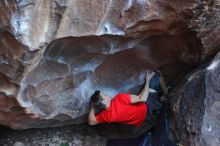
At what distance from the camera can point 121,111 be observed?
9.51 feet

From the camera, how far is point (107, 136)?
3.51 m

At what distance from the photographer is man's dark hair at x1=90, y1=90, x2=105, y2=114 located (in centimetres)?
291

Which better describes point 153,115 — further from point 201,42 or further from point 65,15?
point 65,15

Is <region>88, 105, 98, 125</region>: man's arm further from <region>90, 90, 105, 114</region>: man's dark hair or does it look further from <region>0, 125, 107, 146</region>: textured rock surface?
<region>0, 125, 107, 146</region>: textured rock surface

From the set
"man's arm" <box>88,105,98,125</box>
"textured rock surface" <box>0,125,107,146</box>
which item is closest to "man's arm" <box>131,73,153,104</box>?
"man's arm" <box>88,105,98,125</box>

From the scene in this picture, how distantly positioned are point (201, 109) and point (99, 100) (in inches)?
27.1

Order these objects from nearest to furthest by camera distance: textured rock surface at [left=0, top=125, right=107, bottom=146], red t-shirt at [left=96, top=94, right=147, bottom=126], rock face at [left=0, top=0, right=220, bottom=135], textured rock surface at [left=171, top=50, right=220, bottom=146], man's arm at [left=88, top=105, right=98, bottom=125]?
rock face at [left=0, top=0, right=220, bottom=135], textured rock surface at [left=171, top=50, right=220, bottom=146], red t-shirt at [left=96, top=94, right=147, bottom=126], man's arm at [left=88, top=105, right=98, bottom=125], textured rock surface at [left=0, top=125, right=107, bottom=146]

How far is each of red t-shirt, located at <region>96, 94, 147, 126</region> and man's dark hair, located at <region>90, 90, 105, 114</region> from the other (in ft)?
0.14

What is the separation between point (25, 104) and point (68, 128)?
85 centimetres

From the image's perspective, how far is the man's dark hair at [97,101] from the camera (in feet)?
9.55

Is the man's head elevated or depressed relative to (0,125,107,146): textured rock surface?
elevated

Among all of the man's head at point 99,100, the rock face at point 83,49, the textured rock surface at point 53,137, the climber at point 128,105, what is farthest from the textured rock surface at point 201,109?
the textured rock surface at point 53,137

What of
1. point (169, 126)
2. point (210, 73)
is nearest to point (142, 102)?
point (169, 126)

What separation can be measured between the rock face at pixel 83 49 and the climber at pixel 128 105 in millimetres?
78
